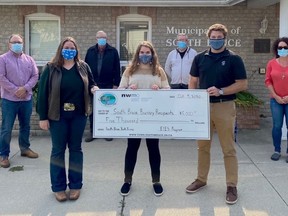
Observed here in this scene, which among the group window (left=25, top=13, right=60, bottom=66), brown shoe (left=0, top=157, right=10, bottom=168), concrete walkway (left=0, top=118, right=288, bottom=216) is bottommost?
concrete walkway (left=0, top=118, right=288, bottom=216)

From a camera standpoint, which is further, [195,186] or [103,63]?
[103,63]

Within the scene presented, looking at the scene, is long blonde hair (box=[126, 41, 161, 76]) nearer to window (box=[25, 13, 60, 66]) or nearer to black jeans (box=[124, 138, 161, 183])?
black jeans (box=[124, 138, 161, 183])

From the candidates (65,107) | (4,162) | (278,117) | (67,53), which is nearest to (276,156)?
(278,117)

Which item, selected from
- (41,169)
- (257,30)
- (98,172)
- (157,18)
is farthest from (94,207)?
(257,30)

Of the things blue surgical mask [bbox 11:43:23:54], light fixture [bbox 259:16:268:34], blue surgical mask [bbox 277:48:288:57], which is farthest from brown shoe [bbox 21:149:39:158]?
light fixture [bbox 259:16:268:34]

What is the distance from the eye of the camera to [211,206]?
4.43m

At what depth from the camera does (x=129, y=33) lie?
31.0ft

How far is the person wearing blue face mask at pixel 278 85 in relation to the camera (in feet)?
20.1

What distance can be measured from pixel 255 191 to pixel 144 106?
1.72m

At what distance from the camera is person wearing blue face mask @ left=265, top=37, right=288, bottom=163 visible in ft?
20.1

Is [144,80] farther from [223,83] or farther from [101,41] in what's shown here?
[101,41]

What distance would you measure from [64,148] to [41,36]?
219 inches

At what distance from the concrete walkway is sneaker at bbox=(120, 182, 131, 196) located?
62mm

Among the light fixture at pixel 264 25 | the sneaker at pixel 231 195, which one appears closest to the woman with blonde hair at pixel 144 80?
the sneaker at pixel 231 195
